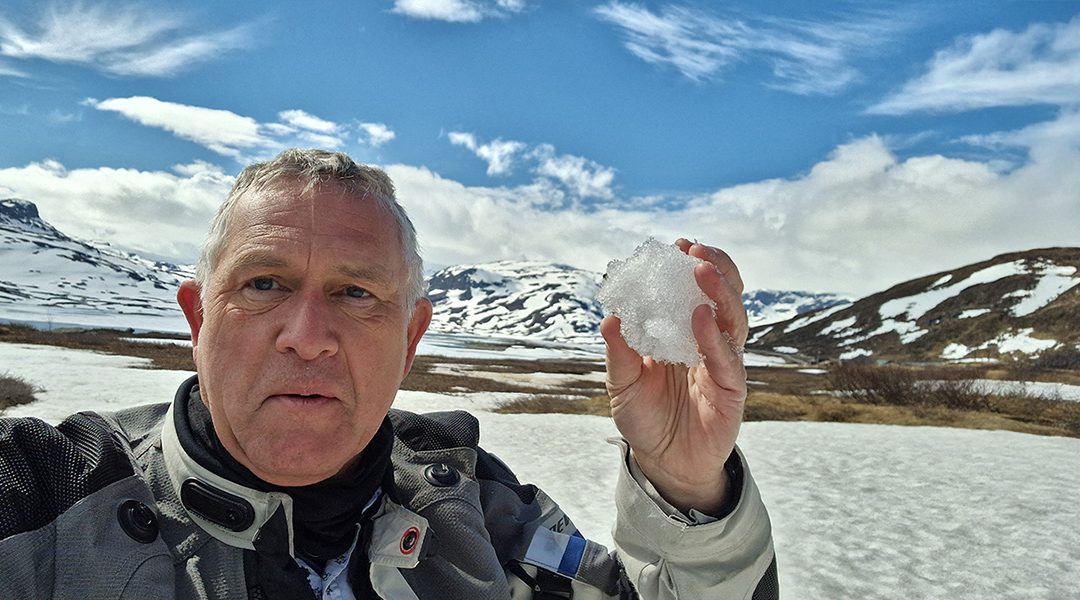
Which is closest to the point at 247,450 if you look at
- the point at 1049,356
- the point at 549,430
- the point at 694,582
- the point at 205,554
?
the point at 205,554

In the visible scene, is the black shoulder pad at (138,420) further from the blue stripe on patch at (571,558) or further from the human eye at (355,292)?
the blue stripe on patch at (571,558)

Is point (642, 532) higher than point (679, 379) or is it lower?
lower

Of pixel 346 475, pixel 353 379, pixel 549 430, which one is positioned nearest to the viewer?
pixel 353 379

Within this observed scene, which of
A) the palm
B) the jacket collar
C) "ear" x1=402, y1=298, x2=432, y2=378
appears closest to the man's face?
the jacket collar

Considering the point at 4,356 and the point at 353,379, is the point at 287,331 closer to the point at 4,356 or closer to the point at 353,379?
the point at 353,379

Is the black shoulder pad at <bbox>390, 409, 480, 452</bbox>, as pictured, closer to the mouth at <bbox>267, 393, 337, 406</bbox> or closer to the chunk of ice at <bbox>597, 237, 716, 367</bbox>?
the mouth at <bbox>267, 393, 337, 406</bbox>

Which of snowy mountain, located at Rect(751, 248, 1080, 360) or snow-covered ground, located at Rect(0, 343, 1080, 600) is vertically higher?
snowy mountain, located at Rect(751, 248, 1080, 360)

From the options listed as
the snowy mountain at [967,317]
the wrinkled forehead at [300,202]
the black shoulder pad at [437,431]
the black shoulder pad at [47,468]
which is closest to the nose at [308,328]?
the wrinkled forehead at [300,202]
